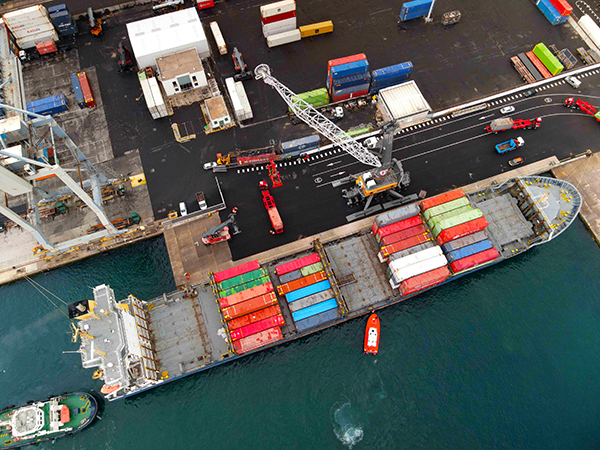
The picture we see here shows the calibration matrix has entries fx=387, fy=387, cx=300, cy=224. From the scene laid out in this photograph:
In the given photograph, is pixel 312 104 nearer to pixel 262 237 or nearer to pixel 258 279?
pixel 262 237

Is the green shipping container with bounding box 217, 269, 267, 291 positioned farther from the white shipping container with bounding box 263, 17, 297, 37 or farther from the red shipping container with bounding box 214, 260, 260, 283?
the white shipping container with bounding box 263, 17, 297, 37

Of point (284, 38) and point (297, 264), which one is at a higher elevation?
point (284, 38)

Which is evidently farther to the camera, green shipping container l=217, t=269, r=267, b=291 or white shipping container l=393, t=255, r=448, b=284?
green shipping container l=217, t=269, r=267, b=291

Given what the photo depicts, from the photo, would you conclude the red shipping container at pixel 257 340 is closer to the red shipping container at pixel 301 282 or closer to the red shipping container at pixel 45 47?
the red shipping container at pixel 301 282

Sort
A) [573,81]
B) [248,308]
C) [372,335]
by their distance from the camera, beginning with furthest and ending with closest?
[573,81]
[372,335]
[248,308]

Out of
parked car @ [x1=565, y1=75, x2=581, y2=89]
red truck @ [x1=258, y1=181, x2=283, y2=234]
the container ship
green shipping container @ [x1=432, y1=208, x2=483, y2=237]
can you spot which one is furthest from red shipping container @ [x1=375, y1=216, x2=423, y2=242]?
parked car @ [x1=565, y1=75, x2=581, y2=89]

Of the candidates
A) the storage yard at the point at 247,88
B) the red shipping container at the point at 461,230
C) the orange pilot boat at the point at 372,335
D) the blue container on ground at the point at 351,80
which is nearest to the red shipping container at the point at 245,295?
the storage yard at the point at 247,88

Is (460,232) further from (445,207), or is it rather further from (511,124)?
(511,124)

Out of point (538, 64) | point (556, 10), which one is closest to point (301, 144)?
point (538, 64)
